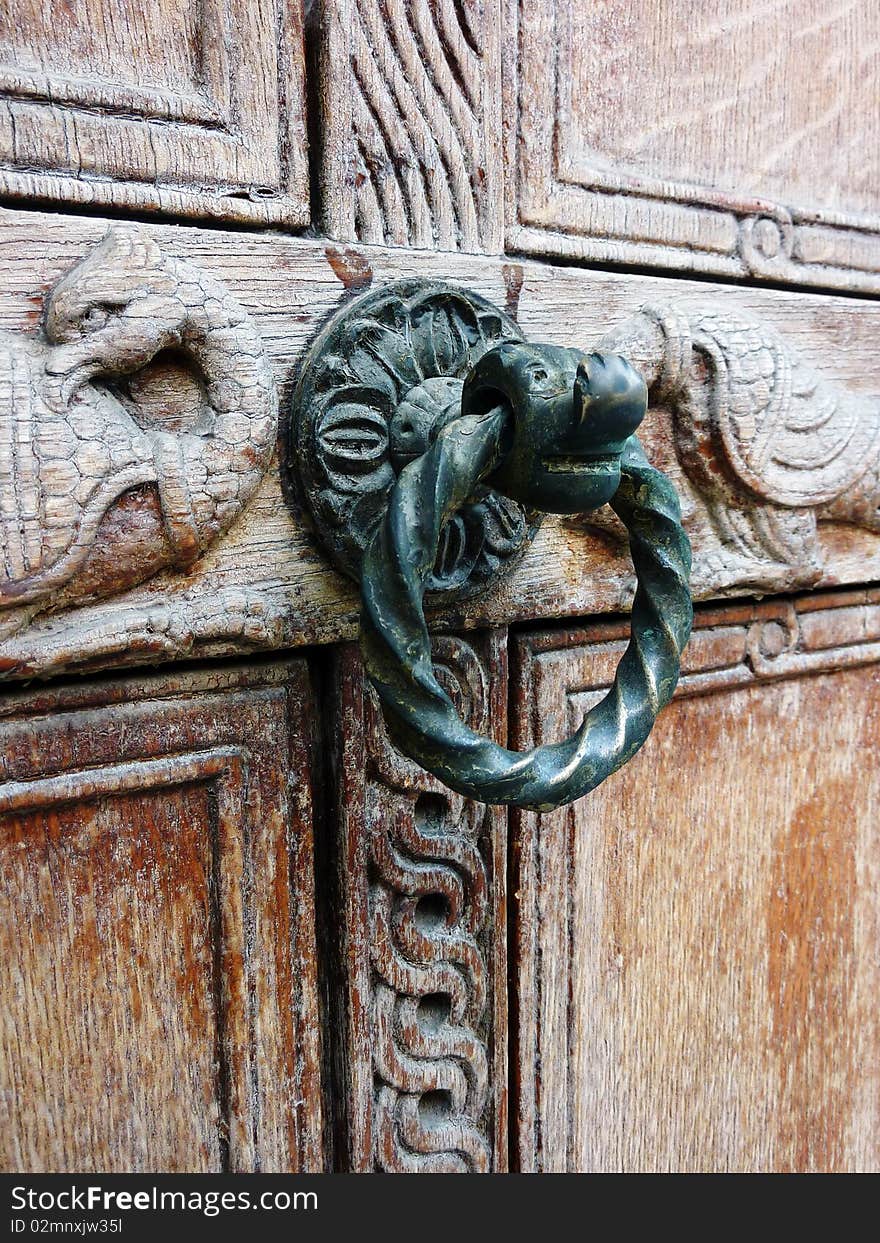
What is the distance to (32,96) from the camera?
42 cm

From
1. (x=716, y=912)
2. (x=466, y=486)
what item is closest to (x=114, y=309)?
(x=466, y=486)

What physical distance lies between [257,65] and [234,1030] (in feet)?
1.59

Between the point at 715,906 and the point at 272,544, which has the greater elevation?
the point at 272,544

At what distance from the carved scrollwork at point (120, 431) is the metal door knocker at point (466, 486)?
41mm

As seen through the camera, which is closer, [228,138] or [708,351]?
[228,138]

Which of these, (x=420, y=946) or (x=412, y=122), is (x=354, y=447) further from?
(x=420, y=946)

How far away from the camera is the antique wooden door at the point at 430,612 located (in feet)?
1.47

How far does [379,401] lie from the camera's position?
1.63 ft

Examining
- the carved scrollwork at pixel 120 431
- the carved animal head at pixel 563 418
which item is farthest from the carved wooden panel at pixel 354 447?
the carved animal head at pixel 563 418

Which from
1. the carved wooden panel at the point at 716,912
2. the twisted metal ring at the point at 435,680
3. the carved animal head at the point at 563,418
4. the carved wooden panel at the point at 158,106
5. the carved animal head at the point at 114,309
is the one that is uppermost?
the carved wooden panel at the point at 158,106

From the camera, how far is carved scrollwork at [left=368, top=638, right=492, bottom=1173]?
561 mm

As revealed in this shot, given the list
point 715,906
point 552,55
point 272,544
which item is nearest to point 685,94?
Answer: point 552,55

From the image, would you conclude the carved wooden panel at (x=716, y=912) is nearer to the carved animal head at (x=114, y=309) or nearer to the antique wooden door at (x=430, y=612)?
the antique wooden door at (x=430, y=612)

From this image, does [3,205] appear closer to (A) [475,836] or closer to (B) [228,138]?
(B) [228,138]
